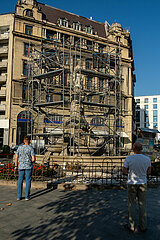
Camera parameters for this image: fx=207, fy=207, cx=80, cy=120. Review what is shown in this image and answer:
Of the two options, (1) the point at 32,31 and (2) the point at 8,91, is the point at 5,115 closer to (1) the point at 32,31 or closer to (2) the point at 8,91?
(2) the point at 8,91

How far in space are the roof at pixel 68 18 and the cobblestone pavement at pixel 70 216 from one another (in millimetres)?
33905

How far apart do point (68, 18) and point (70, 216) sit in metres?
39.0

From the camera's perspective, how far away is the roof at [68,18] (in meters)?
35.4

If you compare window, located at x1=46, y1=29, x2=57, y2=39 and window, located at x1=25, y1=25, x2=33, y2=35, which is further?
window, located at x1=46, y1=29, x2=57, y2=39

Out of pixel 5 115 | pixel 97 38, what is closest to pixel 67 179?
pixel 5 115

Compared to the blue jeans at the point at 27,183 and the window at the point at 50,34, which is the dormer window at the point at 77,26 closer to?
the window at the point at 50,34

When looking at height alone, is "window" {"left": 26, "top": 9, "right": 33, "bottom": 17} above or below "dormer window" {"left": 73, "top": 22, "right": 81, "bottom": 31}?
below

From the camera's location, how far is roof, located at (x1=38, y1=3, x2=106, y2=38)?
116ft

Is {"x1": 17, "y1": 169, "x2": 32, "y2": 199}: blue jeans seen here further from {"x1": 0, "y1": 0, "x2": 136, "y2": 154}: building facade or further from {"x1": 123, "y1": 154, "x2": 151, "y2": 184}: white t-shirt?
{"x1": 0, "y1": 0, "x2": 136, "y2": 154}: building facade

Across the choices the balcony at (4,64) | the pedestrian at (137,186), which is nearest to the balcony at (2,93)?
the balcony at (4,64)

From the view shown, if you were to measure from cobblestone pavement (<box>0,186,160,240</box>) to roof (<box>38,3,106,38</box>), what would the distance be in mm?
33905

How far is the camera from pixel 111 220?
15.3ft

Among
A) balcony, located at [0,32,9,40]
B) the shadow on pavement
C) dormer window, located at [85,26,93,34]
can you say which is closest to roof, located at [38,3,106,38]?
dormer window, located at [85,26,93,34]

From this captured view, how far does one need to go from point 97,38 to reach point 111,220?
36.0m
